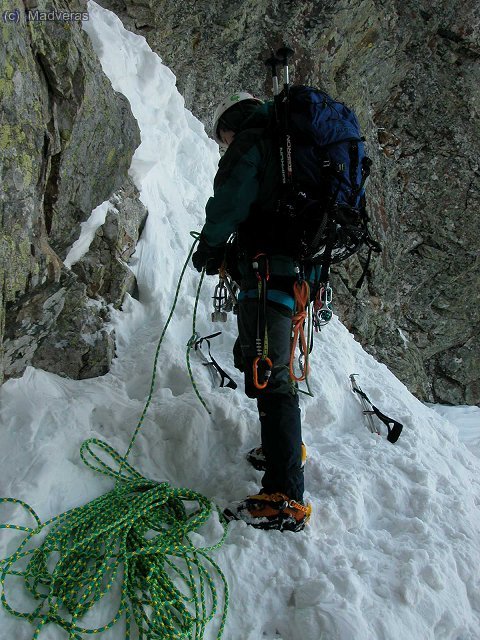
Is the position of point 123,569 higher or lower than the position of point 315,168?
lower

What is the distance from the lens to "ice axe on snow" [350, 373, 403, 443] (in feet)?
13.0

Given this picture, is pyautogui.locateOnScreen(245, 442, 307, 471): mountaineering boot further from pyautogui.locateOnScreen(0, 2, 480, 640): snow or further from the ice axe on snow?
the ice axe on snow

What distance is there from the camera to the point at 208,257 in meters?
3.25

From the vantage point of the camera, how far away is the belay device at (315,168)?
2.76 metres

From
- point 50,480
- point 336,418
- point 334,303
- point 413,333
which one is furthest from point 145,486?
point 413,333

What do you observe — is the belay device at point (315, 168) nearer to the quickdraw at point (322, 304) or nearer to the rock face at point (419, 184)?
the quickdraw at point (322, 304)

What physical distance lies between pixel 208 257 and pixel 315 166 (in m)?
0.94

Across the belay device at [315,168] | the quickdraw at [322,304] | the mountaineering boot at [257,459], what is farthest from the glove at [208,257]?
the mountaineering boot at [257,459]

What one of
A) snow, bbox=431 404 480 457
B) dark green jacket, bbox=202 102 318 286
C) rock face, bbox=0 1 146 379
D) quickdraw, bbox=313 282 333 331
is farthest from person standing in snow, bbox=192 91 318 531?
snow, bbox=431 404 480 457

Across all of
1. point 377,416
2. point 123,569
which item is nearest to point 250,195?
point 123,569

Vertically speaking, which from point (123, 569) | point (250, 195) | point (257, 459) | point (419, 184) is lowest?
point (123, 569)

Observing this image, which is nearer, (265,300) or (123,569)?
(123,569)

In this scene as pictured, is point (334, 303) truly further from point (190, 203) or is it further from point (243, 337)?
point (243, 337)

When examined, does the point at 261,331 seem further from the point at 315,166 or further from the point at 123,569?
the point at 123,569
